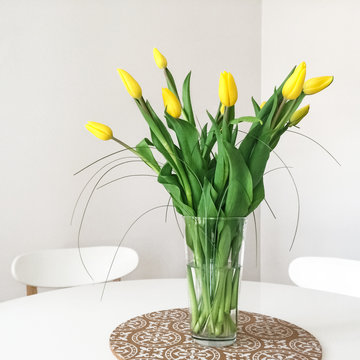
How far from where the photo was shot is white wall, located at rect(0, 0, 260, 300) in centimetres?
234

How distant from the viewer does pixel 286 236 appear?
2.98m

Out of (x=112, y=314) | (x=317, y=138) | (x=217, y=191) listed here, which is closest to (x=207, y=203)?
(x=217, y=191)

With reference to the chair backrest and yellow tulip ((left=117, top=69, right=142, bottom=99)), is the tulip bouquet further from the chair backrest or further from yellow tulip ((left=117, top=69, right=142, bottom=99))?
the chair backrest

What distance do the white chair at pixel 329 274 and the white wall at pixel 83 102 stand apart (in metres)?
0.97

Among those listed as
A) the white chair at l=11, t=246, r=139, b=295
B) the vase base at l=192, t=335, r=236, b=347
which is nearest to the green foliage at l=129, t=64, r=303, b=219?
the vase base at l=192, t=335, r=236, b=347

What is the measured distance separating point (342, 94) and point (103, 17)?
4.22ft

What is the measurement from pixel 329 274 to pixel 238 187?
104 centimetres

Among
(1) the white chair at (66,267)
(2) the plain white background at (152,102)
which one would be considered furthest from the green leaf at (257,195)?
(2) the plain white background at (152,102)

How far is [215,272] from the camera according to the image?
1.02 meters

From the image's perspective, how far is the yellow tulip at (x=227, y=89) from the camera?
0.95m

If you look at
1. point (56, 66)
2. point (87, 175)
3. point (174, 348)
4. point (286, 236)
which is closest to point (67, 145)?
point (87, 175)

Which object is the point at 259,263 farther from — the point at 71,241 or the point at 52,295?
the point at 52,295

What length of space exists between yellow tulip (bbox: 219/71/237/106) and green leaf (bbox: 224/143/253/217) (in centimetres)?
9

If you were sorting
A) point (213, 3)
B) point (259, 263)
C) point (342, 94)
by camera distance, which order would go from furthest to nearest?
point (259, 263) < point (213, 3) < point (342, 94)
